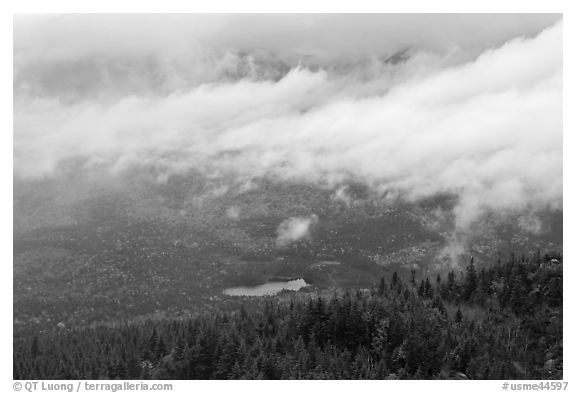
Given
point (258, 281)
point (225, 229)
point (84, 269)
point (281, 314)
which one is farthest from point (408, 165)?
point (281, 314)

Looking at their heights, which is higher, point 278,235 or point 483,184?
point 483,184

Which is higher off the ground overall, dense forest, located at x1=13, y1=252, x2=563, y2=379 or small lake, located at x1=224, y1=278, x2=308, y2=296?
small lake, located at x1=224, y1=278, x2=308, y2=296

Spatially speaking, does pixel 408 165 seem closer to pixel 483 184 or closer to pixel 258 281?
pixel 483 184

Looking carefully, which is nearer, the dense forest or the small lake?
the dense forest

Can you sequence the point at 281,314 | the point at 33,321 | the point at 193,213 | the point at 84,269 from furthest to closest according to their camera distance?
the point at 193,213, the point at 84,269, the point at 33,321, the point at 281,314

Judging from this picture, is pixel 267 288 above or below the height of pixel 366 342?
above
